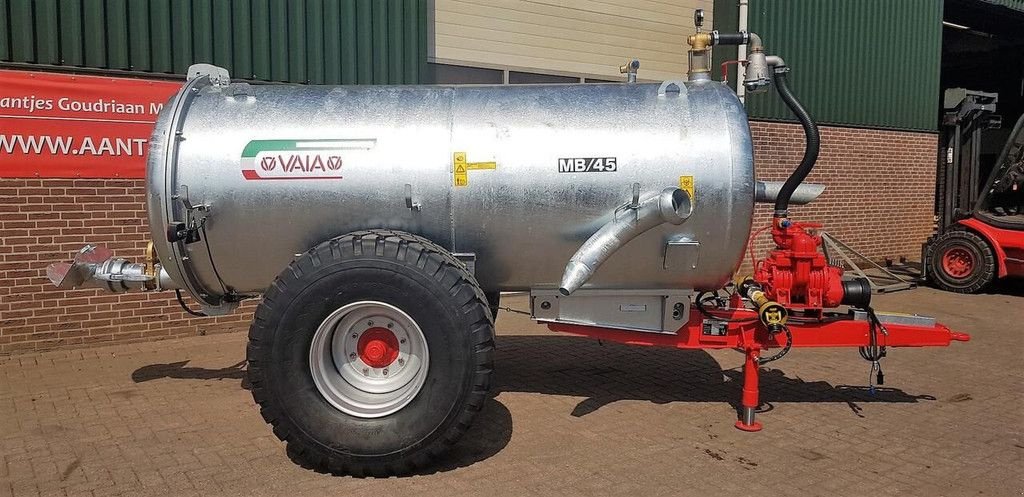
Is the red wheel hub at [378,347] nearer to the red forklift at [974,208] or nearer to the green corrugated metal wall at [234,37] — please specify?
the green corrugated metal wall at [234,37]

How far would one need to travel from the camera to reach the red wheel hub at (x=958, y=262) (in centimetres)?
1086

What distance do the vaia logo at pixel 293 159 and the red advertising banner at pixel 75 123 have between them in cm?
305

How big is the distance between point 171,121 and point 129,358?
3.34 metres

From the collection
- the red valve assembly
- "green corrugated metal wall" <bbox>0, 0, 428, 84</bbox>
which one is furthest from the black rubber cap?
"green corrugated metal wall" <bbox>0, 0, 428, 84</bbox>

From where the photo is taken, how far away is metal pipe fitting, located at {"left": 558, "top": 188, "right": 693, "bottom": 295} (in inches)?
164

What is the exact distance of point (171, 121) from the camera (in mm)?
4449

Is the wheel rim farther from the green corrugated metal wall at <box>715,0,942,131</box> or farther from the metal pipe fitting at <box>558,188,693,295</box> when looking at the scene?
the green corrugated metal wall at <box>715,0,942,131</box>

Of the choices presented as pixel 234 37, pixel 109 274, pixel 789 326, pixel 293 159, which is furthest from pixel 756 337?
pixel 234 37

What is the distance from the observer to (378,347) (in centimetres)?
436

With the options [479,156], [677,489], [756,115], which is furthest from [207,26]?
[756,115]

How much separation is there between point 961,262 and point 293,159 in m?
10.3

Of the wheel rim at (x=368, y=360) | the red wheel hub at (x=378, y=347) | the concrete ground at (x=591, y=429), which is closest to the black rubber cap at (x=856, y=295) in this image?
the concrete ground at (x=591, y=429)

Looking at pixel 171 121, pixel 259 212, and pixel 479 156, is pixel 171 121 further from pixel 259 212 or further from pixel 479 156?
pixel 479 156

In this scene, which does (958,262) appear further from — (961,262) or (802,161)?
(802,161)
